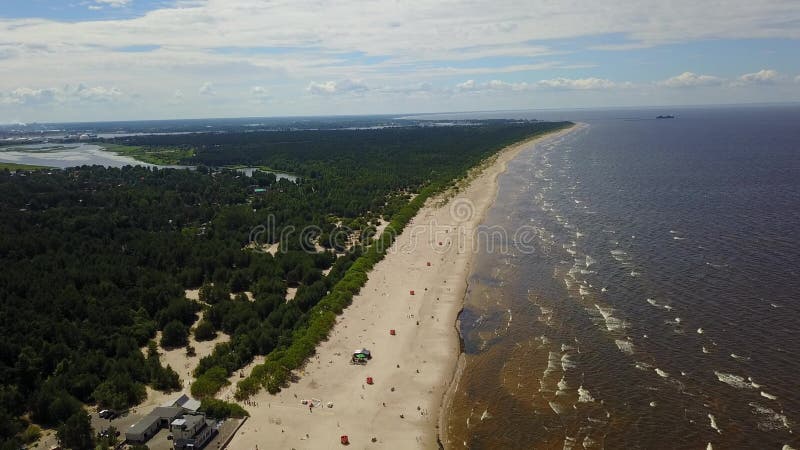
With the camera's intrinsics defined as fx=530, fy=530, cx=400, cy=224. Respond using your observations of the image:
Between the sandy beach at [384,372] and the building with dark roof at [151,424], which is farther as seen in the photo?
the sandy beach at [384,372]

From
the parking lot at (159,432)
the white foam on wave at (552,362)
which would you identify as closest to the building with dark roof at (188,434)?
the parking lot at (159,432)

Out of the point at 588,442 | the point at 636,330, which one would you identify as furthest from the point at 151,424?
the point at 636,330

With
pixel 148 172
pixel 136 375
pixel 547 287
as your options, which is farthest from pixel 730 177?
pixel 148 172

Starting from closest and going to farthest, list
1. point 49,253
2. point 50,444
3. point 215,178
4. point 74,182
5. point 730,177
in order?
point 50,444, point 49,253, point 730,177, point 74,182, point 215,178

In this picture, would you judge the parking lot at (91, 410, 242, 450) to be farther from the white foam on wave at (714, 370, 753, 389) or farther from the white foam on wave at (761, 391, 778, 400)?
the white foam on wave at (761, 391, 778, 400)

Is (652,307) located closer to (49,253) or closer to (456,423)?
(456,423)

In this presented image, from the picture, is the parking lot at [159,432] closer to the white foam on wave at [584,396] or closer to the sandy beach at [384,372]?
the sandy beach at [384,372]
